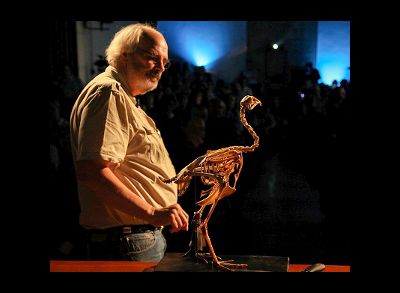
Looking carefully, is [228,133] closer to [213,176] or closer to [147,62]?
[147,62]

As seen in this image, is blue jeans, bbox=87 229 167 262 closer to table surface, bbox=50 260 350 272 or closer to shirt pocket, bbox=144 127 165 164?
table surface, bbox=50 260 350 272

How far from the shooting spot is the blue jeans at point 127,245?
162cm

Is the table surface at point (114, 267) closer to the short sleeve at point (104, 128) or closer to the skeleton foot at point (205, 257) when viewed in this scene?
the skeleton foot at point (205, 257)

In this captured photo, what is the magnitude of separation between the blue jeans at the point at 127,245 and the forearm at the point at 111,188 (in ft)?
0.59

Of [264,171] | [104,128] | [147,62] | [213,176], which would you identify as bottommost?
[264,171]

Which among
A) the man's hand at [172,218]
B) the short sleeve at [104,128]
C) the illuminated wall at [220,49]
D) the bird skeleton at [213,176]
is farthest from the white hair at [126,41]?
the illuminated wall at [220,49]

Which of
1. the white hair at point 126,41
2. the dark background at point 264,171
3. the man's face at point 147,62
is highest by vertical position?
the white hair at point 126,41

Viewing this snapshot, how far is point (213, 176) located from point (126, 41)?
48 cm

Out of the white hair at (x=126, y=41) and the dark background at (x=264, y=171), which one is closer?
the white hair at (x=126, y=41)

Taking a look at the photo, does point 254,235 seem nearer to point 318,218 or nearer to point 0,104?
point 318,218

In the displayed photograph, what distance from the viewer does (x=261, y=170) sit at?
511cm

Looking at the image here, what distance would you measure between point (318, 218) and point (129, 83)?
301 centimetres

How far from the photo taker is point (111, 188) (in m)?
1.43

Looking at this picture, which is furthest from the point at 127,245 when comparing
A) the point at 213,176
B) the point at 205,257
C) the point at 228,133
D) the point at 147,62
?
the point at 228,133
